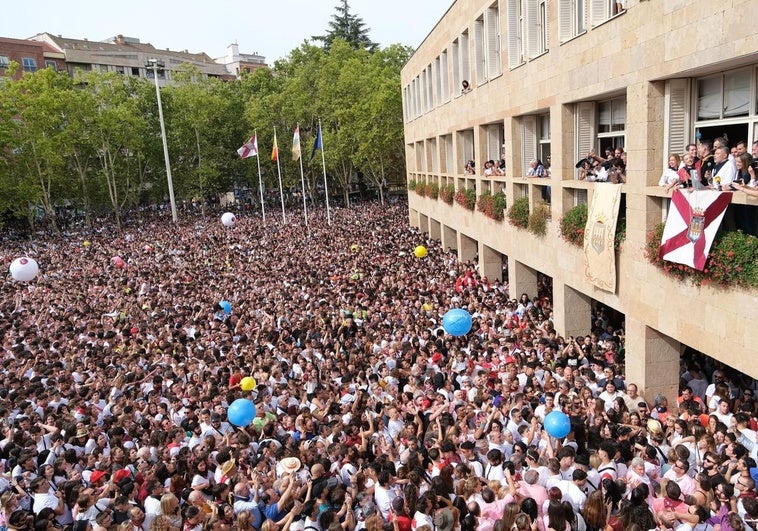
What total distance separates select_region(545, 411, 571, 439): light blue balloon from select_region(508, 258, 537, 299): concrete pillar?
965 centimetres

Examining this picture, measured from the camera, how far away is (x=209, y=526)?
5.95 meters

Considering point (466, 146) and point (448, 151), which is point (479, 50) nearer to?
point (466, 146)

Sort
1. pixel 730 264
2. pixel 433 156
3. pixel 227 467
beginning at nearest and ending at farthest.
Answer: pixel 227 467 → pixel 730 264 → pixel 433 156

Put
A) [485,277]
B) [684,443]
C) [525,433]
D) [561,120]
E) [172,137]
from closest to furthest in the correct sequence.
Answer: [684,443]
[525,433]
[561,120]
[485,277]
[172,137]

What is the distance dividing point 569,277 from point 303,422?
7.30m

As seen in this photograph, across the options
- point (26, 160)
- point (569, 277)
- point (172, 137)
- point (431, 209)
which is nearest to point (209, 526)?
point (569, 277)

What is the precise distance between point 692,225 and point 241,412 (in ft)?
23.2

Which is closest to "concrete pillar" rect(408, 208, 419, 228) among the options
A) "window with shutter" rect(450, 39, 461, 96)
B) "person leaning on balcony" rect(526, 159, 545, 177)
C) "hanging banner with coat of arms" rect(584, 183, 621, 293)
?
"window with shutter" rect(450, 39, 461, 96)

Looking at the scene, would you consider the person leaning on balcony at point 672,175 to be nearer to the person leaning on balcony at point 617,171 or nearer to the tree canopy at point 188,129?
the person leaning on balcony at point 617,171

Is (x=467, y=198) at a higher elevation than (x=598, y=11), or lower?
lower

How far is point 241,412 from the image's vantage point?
8734 millimetres

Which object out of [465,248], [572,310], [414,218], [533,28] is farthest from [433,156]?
[572,310]

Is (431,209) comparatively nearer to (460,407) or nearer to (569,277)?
(569,277)

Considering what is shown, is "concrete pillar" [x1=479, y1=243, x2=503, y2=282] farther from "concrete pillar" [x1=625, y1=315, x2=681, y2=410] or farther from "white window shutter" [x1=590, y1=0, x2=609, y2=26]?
"white window shutter" [x1=590, y1=0, x2=609, y2=26]
